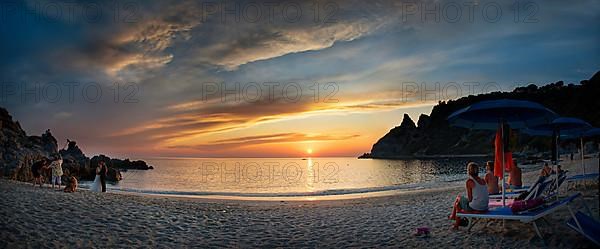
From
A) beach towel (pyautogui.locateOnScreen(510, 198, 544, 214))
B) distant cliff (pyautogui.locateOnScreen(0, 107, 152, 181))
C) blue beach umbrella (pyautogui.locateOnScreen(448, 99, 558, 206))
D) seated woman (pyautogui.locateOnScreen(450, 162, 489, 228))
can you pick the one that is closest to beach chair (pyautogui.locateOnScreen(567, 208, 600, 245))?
beach towel (pyautogui.locateOnScreen(510, 198, 544, 214))

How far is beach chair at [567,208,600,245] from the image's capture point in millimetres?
5405

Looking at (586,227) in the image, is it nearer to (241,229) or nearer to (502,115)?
(502,115)

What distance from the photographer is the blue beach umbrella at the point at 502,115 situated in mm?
Result: 6980

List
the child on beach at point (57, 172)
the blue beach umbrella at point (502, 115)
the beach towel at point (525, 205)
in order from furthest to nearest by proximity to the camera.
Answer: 1. the child on beach at point (57, 172)
2. the blue beach umbrella at point (502, 115)
3. the beach towel at point (525, 205)

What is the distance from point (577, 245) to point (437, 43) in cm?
1238

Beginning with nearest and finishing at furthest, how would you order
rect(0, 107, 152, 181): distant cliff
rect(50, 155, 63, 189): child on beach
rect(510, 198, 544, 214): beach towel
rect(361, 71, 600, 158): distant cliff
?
rect(510, 198, 544, 214): beach towel < rect(50, 155, 63, 189): child on beach < rect(0, 107, 152, 181): distant cliff < rect(361, 71, 600, 158): distant cliff

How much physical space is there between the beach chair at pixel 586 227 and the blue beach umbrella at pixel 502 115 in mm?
1651

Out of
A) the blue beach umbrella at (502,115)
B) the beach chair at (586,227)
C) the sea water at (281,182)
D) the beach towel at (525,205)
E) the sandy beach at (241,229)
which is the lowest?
the sea water at (281,182)

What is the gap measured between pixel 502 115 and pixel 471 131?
139937 mm

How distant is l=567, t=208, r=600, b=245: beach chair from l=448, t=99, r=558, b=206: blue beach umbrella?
5.42 feet

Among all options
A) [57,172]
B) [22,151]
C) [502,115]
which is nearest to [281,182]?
[57,172]

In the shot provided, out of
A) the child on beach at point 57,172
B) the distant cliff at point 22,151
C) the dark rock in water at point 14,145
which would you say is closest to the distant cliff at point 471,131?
the child on beach at point 57,172

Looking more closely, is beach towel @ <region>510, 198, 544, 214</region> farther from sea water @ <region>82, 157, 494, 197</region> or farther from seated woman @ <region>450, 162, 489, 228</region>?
sea water @ <region>82, 157, 494, 197</region>

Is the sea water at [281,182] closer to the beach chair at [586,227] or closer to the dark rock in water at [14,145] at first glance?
the dark rock in water at [14,145]
